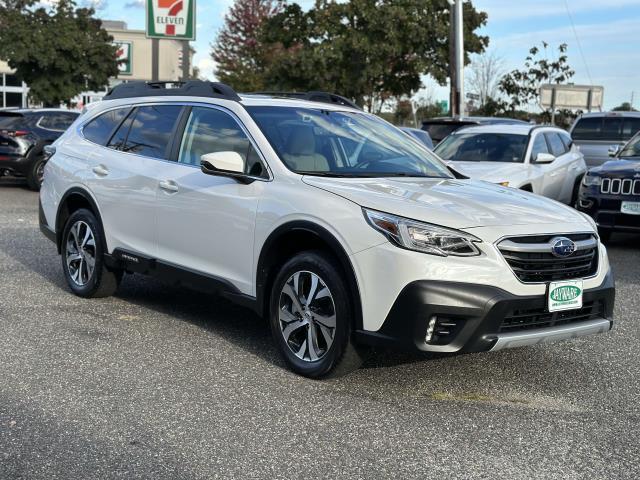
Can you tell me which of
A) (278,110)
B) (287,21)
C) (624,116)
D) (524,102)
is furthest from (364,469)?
(524,102)

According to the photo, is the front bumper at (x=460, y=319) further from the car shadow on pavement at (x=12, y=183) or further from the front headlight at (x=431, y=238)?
the car shadow on pavement at (x=12, y=183)

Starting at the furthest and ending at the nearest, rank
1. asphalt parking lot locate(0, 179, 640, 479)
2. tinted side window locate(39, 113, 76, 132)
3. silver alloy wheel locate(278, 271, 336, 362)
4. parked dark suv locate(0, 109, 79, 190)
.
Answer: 1. tinted side window locate(39, 113, 76, 132)
2. parked dark suv locate(0, 109, 79, 190)
3. silver alloy wheel locate(278, 271, 336, 362)
4. asphalt parking lot locate(0, 179, 640, 479)

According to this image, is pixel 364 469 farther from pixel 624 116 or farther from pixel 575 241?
pixel 624 116

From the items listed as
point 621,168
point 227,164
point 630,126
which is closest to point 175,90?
point 227,164

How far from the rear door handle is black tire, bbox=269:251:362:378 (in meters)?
2.22

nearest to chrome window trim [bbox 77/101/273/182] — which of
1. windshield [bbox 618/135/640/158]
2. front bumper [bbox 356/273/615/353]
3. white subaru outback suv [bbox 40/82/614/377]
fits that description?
white subaru outback suv [bbox 40/82/614/377]

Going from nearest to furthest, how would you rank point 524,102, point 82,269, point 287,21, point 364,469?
point 364,469, point 82,269, point 287,21, point 524,102

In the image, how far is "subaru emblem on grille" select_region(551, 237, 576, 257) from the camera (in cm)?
468

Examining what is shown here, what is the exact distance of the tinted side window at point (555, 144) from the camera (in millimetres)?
12633

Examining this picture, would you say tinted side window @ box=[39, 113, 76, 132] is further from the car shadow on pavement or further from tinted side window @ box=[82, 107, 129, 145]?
tinted side window @ box=[82, 107, 129, 145]

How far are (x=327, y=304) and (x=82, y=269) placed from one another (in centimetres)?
299

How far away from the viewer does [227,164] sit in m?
5.24

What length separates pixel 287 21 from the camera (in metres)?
32.2

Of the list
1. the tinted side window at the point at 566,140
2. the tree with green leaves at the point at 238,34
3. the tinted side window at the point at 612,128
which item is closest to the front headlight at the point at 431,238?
the tinted side window at the point at 566,140
